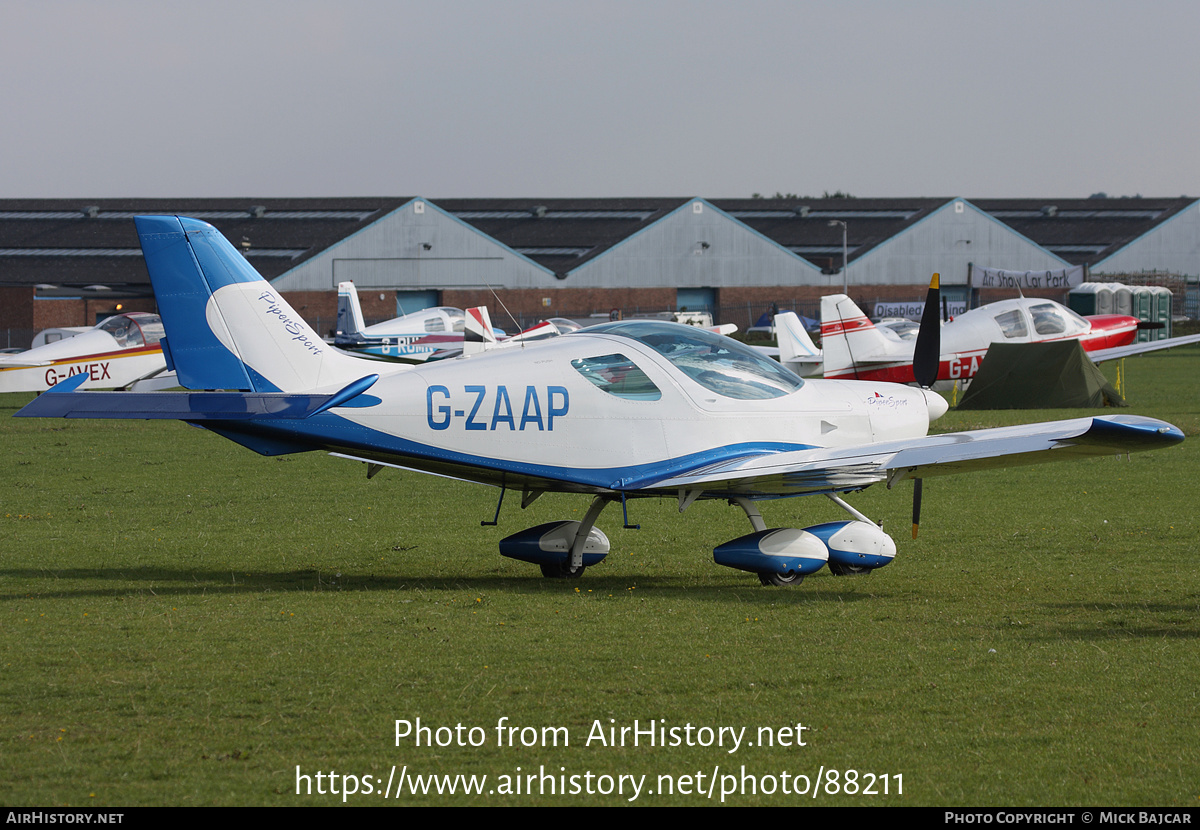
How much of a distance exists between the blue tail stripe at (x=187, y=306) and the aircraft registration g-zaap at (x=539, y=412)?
1 cm

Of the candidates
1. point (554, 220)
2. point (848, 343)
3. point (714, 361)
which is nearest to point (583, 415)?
point (714, 361)

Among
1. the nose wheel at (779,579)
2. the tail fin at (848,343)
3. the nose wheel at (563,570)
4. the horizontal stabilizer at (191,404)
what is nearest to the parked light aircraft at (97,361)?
the tail fin at (848,343)

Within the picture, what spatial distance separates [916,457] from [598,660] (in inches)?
114

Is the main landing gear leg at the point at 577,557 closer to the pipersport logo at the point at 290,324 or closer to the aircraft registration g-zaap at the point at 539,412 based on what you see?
the aircraft registration g-zaap at the point at 539,412

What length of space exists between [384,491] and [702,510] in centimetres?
446

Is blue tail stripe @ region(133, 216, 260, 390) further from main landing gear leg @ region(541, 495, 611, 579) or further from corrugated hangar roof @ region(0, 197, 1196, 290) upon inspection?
corrugated hangar roof @ region(0, 197, 1196, 290)

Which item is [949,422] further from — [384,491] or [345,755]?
[345,755]

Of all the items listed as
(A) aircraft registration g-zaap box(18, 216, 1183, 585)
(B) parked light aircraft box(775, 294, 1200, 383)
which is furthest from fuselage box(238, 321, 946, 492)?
(B) parked light aircraft box(775, 294, 1200, 383)

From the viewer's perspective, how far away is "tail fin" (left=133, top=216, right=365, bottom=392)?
29.9ft

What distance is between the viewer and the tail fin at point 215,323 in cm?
911

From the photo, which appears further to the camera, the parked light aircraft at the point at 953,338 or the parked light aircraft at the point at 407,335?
the parked light aircraft at the point at 407,335

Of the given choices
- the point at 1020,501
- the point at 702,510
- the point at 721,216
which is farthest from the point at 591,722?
the point at 721,216

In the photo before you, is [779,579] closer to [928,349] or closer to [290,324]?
[928,349]
